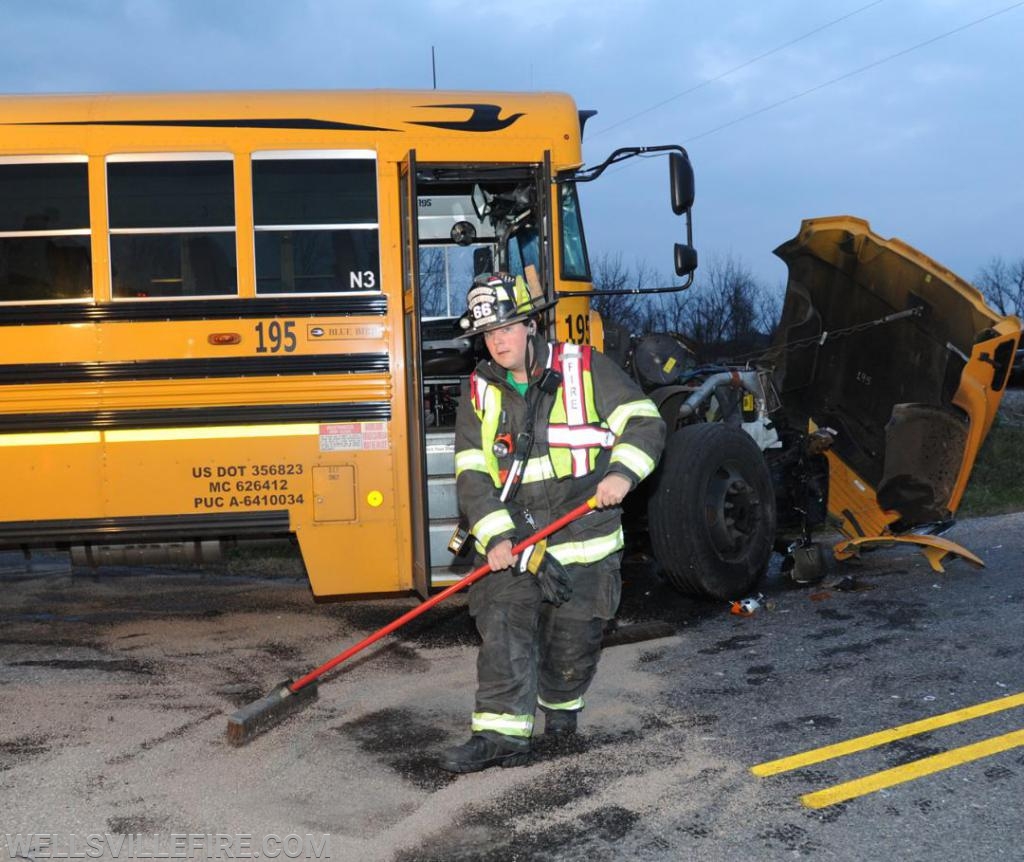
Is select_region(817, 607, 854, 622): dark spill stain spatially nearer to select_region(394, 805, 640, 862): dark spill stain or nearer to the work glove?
the work glove

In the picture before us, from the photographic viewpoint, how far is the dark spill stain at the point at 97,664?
5.70 meters

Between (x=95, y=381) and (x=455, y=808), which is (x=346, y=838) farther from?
(x=95, y=381)

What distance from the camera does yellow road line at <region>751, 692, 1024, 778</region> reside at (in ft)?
13.1

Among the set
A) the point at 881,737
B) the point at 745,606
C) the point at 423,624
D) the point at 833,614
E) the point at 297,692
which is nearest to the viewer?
the point at 881,737

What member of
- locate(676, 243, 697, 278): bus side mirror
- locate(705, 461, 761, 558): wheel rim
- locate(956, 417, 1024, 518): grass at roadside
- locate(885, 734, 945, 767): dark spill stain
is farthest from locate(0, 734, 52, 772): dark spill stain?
locate(956, 417, 1024, 518): grass at roadside

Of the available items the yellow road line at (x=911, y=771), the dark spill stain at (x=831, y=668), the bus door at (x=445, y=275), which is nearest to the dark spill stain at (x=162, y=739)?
the bus door at (x=445, y=275)

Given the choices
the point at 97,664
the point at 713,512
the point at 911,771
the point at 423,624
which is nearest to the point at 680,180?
the point at 713,512

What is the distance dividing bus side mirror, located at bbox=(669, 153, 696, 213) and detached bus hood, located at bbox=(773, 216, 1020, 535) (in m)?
1.99

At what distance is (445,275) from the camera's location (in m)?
7.56

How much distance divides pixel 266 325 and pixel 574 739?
291 cm

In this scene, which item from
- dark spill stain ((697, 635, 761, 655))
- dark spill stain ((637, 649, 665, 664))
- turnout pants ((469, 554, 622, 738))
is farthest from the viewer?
dark spill stain ((697, 635, 761, 655))

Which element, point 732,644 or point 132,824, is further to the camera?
point 732,644

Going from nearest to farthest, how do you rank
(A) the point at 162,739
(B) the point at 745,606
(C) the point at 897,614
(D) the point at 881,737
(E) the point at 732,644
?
1. (D) the point at 881,737
2. (A) the point at 162,739
3. (E) the point at 732,644
4. (C) the point at 897,614
5. (B) the point at 745,606

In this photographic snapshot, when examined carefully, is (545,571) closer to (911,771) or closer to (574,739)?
(574,739)
